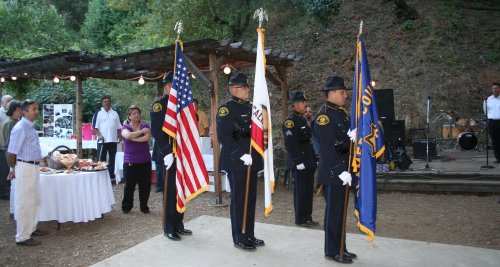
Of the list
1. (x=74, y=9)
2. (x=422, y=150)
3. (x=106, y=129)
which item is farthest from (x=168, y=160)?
(x=74, y=9)

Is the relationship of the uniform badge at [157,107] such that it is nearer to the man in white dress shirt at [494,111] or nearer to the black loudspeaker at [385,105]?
the black loudspeaker at [385,105]

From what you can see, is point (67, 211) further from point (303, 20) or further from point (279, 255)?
point (303, 20)

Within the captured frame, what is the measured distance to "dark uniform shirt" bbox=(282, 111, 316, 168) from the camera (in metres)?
6.23

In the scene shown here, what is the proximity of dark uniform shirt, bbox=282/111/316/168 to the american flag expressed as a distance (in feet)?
5.26

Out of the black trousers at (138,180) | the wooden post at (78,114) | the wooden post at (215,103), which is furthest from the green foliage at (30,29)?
the black trousers at (138,180)

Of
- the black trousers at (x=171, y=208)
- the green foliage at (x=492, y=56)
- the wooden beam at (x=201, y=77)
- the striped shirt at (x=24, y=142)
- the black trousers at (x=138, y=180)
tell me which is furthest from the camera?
the green foliage at (x=492, y=56)

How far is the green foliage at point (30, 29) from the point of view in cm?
1712

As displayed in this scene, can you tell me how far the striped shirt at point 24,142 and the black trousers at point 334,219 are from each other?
12.0ft

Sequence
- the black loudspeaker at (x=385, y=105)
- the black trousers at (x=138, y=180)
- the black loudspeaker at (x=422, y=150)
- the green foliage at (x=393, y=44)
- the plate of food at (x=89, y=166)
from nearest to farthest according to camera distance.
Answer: the plate of food at (x=89, y=166)
the black trousers at (x=138, y=180)
the black loudspeaker at (x=385, y=105)
the black loudspeaker at (x=422, y=150)
the green foliage at (x=393, y=44)

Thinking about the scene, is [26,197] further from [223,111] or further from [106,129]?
[106,129]

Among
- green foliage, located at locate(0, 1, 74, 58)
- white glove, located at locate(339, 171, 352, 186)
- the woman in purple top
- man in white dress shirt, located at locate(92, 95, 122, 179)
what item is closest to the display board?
man in white dress shirt, located at locate(92, 95, 122, 179)

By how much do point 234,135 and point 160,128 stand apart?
1119 millimetres

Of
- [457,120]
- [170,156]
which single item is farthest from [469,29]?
[170,156]

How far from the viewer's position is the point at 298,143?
6270 millimetres
